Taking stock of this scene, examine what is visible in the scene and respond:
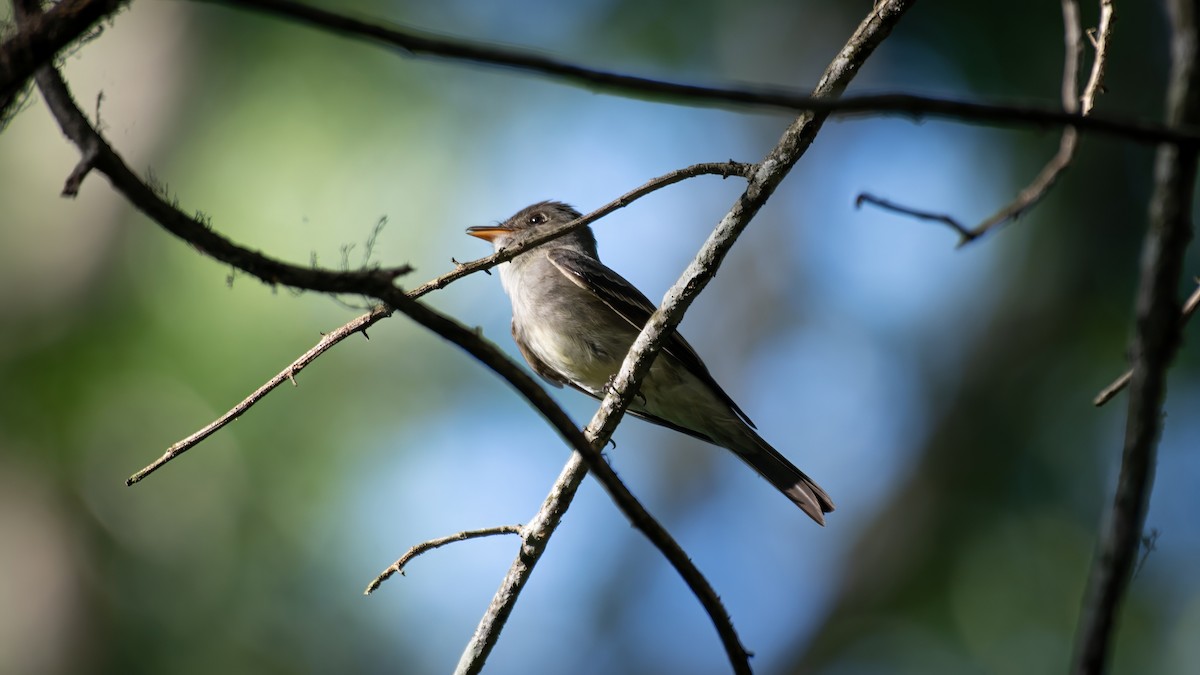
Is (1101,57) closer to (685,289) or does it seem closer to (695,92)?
(685,289)

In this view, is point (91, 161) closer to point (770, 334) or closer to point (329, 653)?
point (329, 653)

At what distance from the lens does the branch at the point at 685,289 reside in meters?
3.50

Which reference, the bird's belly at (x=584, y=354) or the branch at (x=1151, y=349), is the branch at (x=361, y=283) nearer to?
the branch at (x=1151, y=349)

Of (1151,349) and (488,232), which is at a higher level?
(488,232)

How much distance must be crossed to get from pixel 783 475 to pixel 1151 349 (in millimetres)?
4817

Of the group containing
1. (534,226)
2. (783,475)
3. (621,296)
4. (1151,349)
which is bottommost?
(783,475)

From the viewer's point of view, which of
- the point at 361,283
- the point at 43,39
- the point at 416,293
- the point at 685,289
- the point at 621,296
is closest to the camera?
the point at 361,283

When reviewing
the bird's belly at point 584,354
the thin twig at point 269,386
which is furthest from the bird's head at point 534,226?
the thin twig at point 269,386

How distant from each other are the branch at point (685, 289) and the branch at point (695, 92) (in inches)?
71.8

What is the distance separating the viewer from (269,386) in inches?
123

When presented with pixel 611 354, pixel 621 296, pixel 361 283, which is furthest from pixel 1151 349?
pixel 621 296

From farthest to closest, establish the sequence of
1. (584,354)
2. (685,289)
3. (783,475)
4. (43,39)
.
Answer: (584,354) → (783,475) → (685,289) → (43,39)

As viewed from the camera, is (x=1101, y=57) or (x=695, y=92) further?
(x=1101, y=57)

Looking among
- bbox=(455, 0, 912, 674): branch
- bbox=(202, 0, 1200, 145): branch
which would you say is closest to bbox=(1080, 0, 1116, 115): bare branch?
bbox=(455, 0, 912, 674): branch
